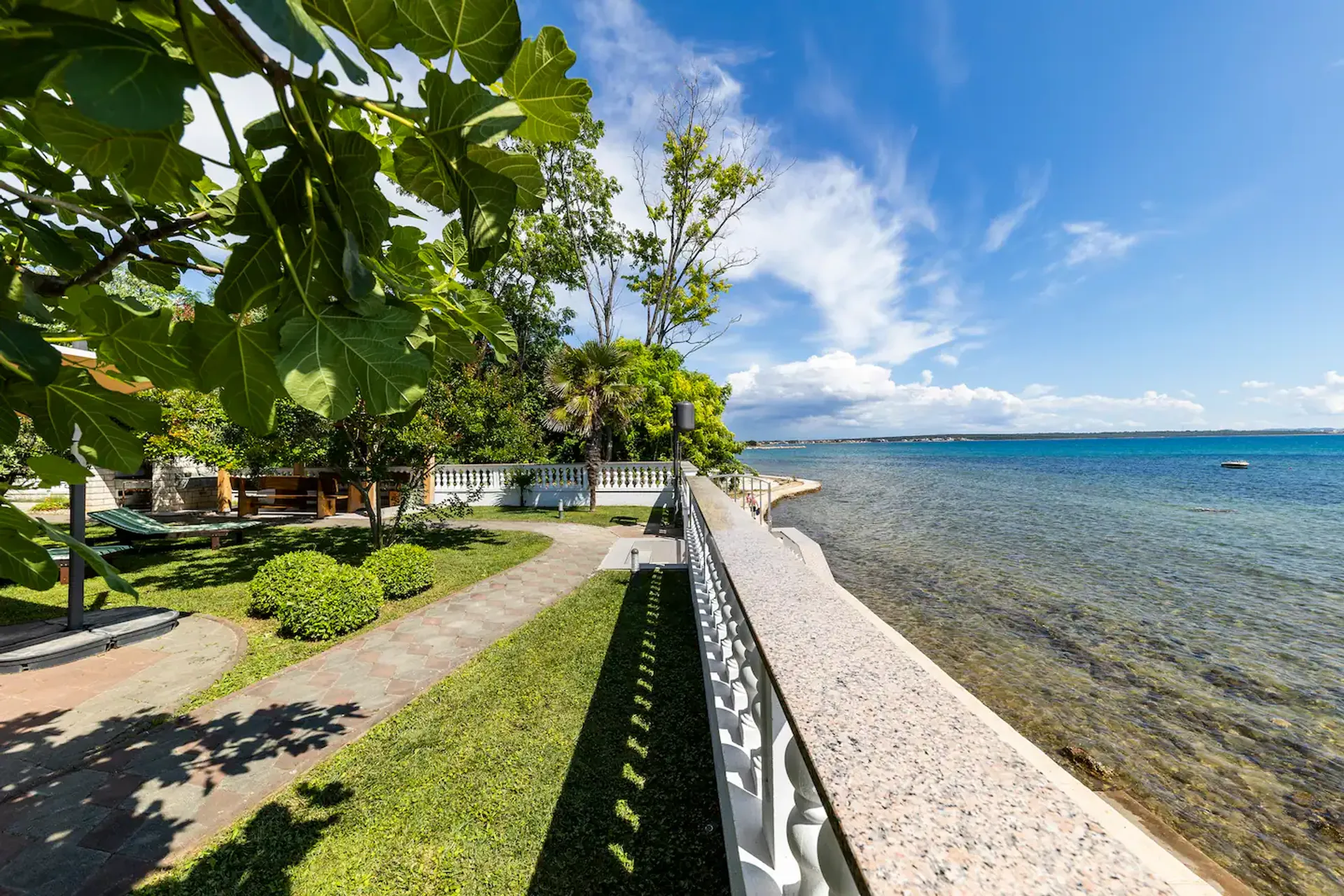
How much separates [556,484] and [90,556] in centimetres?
1794

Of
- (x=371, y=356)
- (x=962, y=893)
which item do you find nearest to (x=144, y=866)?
(x=371, y=356)

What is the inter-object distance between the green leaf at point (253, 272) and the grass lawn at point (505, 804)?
3.07 m

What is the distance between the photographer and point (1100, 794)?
4.42m

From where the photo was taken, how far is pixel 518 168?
798mm

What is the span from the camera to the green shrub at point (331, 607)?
5.62 m

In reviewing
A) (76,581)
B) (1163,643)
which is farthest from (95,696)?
(1163,643)

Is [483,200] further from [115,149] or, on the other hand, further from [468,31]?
[115,149]

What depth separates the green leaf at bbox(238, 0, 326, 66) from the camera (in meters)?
0.41

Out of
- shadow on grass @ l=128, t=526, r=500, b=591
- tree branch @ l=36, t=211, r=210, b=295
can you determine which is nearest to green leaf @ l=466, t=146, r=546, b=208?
tree branch @ l=36, t=211, r=210, b=295

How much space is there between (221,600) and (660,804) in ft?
24.5

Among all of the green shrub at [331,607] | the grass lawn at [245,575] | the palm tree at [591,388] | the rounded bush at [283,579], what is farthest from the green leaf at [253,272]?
the palm tree at [591,388]

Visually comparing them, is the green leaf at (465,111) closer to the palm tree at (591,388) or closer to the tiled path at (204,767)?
the tiled path at (204,767)

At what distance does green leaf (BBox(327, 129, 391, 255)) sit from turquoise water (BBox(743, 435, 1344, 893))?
6723 mm

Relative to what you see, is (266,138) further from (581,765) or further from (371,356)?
(581,765)
